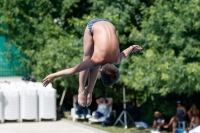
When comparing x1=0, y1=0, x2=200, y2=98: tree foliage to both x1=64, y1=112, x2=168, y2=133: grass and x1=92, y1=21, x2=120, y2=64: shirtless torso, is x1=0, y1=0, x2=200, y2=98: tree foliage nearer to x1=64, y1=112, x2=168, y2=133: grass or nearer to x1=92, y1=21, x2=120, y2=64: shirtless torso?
x1=64, y1=112, x2=168, y2=133: grass

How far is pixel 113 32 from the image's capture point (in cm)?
656

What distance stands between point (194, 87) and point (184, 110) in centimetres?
170

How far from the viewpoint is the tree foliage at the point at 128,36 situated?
493 inches

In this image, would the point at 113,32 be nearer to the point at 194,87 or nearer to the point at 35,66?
the point at 194,87

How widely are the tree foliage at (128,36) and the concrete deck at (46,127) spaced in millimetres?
1305

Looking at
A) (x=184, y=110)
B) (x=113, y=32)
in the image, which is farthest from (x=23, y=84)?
(x=113, y=32)

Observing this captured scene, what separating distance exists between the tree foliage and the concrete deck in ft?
4.28

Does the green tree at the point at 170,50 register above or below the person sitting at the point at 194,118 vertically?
above

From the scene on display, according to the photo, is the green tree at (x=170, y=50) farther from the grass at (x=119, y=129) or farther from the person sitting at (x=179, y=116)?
the grass at (x=119, y=129)

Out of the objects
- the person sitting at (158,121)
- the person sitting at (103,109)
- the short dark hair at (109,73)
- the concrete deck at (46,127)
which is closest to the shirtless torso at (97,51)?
the short dark hair at (109,73)

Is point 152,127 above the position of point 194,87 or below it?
below

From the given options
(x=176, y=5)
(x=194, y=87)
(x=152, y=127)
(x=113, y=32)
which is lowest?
(x=152, y=127)

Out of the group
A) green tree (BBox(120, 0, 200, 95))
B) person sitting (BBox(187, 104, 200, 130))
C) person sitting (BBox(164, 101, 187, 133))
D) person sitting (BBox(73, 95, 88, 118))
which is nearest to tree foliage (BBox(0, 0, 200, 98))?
green tree (BBox(120, 0, 200, 95))

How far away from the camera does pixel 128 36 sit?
15.7 m
